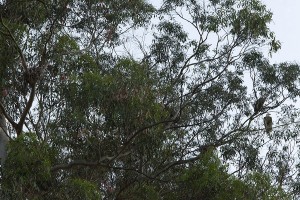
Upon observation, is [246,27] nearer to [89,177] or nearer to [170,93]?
[170,93]

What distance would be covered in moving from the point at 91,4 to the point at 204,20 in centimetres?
199

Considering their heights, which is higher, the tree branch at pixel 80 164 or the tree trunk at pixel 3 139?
the tree trunk at pixel 3 139

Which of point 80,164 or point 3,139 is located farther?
point 3,139

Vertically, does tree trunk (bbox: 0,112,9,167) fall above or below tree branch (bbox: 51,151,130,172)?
above

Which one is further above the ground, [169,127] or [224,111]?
[224,111]

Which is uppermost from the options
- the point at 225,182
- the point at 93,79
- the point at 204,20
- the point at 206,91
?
the point at 204,20

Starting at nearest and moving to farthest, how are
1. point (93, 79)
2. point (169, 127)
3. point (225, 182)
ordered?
point (93, 79) → point (225, 182) → point (169, 127)

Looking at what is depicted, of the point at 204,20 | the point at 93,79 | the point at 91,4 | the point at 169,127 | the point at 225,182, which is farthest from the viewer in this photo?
the point at 204,20

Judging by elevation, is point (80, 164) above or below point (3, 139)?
below

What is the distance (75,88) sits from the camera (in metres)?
9.45

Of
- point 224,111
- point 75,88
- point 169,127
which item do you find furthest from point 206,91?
point 75,88

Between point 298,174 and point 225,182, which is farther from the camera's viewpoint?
point 298,174

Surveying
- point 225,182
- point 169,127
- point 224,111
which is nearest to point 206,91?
point 224,111

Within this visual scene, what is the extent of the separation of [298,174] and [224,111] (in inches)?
65.8
